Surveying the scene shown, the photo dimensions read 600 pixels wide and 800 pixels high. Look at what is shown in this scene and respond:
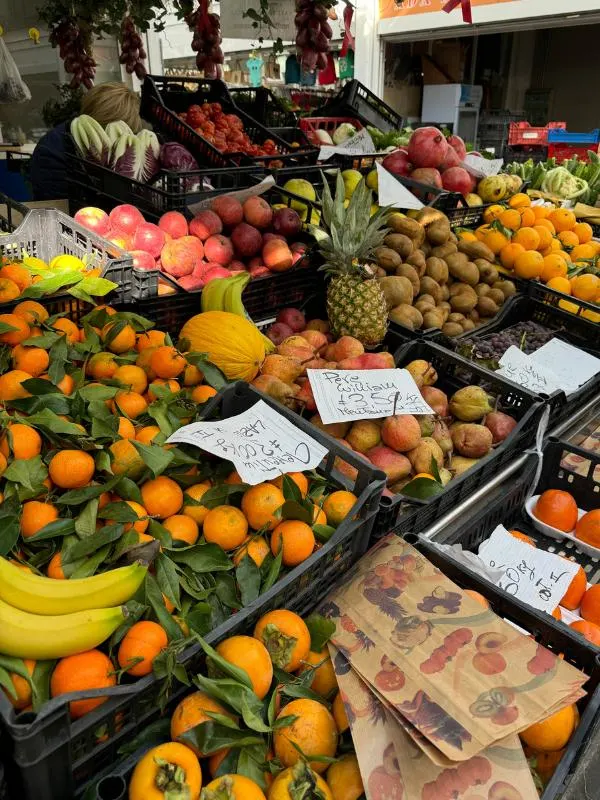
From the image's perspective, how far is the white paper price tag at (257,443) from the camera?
4.75ft

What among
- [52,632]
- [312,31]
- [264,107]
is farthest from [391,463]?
[264,107]

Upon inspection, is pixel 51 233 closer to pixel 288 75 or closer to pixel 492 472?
pixel 492 472

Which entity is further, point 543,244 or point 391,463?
point 543,244

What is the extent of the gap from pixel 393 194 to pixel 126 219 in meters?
1.57

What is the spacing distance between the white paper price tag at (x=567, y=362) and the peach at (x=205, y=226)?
64.6 inches

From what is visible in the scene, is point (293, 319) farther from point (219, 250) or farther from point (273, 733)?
point (273, 733)

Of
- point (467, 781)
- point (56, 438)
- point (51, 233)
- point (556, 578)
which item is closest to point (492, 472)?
point (556, 578)

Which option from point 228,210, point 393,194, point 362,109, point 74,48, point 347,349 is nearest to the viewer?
point 347,349

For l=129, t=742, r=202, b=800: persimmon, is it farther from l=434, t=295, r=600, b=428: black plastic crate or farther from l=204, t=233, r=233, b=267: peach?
l=204, t=233, r=233, b=267: peach

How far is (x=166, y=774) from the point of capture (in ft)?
3.10

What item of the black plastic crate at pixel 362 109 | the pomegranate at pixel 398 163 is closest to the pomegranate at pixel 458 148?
the pomegranate at pixel 398 163

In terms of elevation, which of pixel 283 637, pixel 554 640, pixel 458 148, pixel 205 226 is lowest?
pixel 554 640

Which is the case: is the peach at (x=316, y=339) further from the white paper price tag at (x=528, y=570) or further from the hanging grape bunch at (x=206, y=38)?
the hanging grape bunch at (x=206, y=38)

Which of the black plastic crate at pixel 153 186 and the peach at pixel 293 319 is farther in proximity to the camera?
the black plastic crate at pixel 153 186
